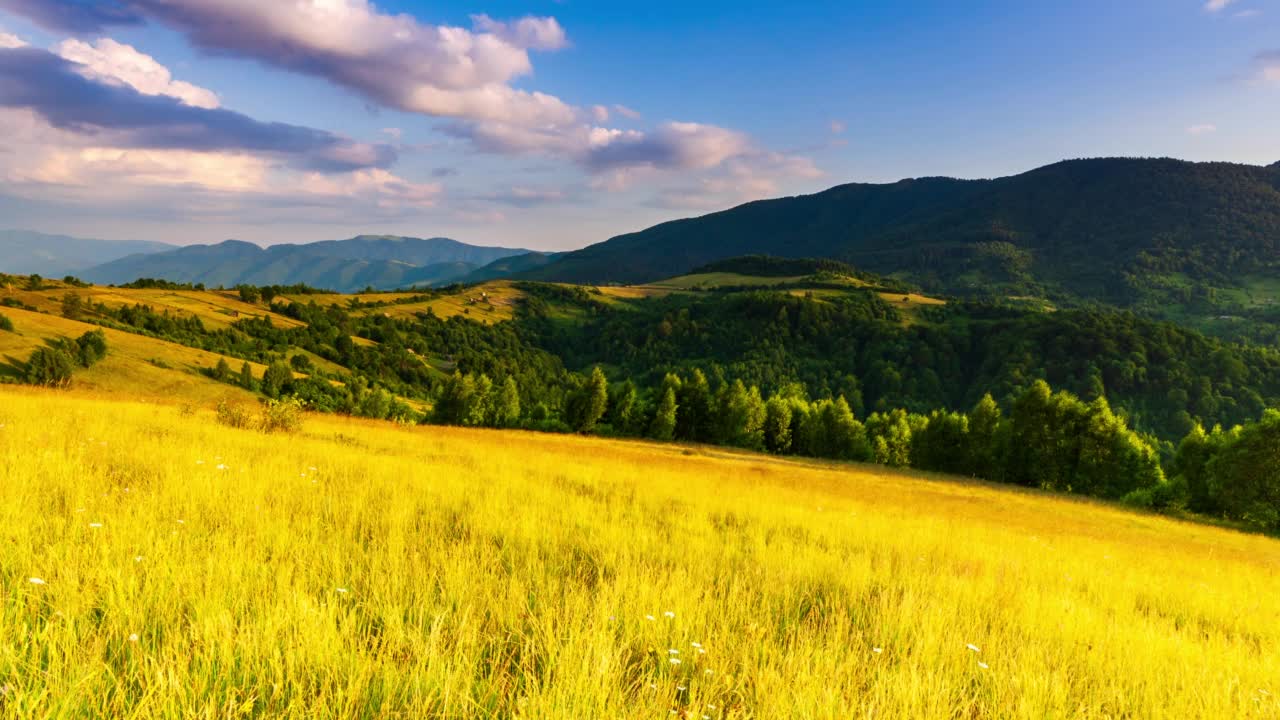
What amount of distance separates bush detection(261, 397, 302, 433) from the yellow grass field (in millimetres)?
5118

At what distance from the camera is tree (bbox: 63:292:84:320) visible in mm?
103312

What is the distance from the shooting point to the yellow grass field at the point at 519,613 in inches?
89.7

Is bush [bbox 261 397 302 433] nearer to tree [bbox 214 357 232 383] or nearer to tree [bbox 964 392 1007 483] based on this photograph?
tree [bbox 964 392 1007 483]

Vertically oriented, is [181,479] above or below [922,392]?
above

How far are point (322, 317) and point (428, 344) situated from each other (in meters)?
33.8

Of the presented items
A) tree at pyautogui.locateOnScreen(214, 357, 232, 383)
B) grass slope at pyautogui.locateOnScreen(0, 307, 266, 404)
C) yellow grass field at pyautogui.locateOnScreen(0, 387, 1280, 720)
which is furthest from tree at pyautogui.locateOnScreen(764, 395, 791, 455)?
tree at pyautogui.locateOnScreen(214, 357, 232, 383)

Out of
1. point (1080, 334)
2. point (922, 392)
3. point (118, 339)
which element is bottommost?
point (922, 392)

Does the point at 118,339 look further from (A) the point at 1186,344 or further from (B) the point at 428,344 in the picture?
(A) the point at 1186,344

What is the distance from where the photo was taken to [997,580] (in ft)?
17.8

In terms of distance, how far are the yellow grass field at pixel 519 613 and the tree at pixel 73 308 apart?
144 m

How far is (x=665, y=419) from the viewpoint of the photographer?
6775 centimetres

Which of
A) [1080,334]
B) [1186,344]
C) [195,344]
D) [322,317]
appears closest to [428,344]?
[322,317]

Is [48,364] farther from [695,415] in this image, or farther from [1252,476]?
[1252,476]

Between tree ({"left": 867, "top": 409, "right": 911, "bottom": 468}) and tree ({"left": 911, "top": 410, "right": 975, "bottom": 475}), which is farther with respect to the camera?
tree ({"left": 867, "top": 409, "right": 911, "bottom": 468})
